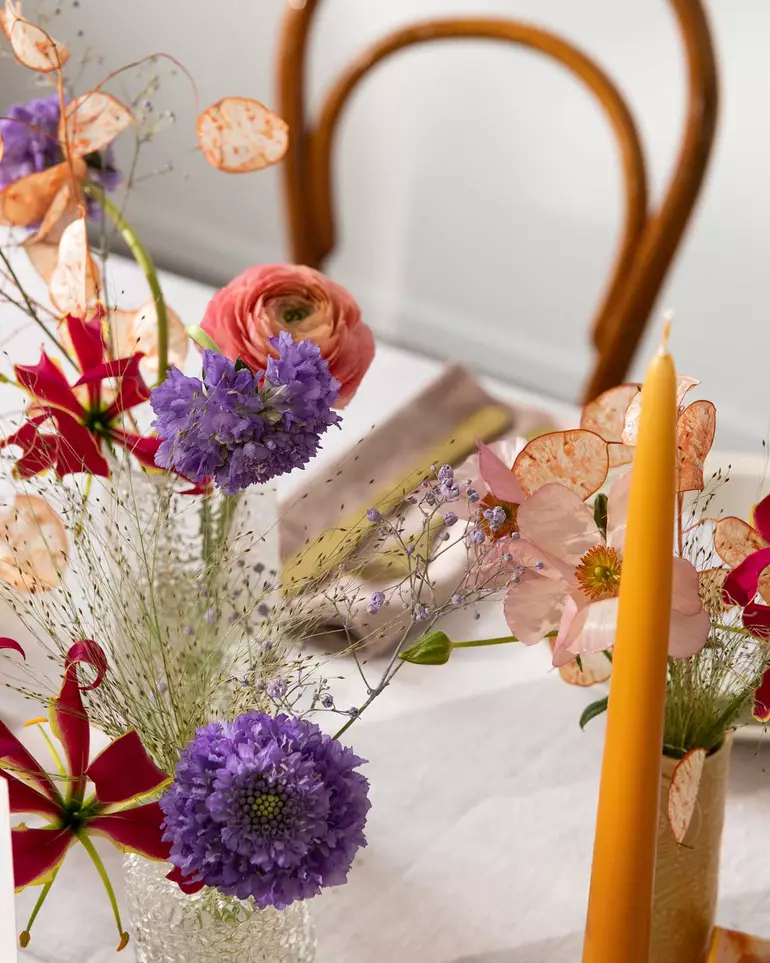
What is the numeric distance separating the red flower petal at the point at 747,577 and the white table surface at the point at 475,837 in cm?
25

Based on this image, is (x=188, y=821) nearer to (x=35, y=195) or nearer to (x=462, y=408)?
(x=35, y=195)

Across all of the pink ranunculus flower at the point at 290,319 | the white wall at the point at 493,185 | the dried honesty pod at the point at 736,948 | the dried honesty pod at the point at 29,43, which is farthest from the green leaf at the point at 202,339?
the white wall at the point at 493,185

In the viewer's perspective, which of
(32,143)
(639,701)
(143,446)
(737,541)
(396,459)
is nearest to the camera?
(639,701)

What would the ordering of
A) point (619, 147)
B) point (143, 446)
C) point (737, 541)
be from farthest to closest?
point (619, 147) → point (143, 446) → point (737, 541)

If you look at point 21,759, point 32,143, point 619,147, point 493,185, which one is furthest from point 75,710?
point 493,185

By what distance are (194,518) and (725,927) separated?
38 cm

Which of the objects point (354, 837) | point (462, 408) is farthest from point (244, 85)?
point (354, 837)

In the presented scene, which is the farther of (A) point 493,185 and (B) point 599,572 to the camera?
(A) point 493,185

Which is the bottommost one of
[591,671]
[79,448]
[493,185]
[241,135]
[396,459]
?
[493,185]

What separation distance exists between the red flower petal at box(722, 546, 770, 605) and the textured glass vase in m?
0.21

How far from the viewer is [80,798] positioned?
0.46 metres

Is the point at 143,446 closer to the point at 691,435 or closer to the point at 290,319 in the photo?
the point at 290,319

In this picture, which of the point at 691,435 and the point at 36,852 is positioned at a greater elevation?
the point at 691,435

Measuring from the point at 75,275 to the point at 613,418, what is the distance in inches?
10.4
